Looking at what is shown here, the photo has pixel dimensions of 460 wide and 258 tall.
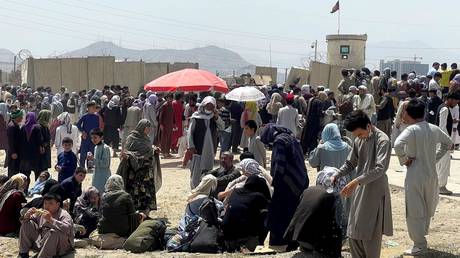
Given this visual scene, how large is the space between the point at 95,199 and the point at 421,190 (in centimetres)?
396

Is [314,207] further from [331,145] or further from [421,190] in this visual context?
[331,145]

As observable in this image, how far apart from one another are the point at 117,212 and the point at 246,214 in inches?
63.1

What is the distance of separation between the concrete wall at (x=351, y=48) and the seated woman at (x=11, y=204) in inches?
792

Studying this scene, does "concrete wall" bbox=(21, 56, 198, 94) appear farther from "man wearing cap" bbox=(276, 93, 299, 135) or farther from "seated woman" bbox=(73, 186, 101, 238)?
"seated woman" bbox=(73, 186, 101, 238)

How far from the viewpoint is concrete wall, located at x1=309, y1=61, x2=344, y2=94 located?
75.8 ft

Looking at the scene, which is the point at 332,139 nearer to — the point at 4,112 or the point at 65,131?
the point at 65,131

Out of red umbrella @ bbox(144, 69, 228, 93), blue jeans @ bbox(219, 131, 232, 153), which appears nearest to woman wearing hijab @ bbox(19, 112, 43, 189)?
red umbrella @ bbox(144, 69, 228, 93)

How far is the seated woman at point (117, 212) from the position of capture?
7.62 m

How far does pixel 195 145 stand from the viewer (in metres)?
9.89

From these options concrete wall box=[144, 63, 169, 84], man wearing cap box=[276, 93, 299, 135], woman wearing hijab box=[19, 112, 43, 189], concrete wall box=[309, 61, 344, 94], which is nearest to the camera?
woman wearing hijab box=[19, 112, 43, 189]

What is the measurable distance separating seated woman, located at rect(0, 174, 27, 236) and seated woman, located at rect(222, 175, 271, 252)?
2.60 m

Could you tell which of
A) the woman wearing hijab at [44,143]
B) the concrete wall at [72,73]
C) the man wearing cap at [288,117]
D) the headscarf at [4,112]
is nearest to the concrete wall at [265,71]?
the concrete wall at [72,73]

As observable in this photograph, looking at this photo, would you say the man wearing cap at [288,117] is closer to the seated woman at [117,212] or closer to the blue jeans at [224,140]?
the blue jeans at [224,140]

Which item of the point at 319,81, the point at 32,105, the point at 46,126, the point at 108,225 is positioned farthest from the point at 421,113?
the point at 319,81
